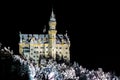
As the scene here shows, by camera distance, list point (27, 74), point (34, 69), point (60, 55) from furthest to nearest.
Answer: point (60, 55), point (34, 69), point (27, 74)

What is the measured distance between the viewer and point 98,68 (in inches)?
4026

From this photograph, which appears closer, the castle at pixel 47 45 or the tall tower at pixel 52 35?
the castle at pixel 47 45

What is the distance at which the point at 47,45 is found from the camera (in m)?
106

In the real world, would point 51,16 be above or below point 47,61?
above

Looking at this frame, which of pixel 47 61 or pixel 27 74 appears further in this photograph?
pixel 47 61

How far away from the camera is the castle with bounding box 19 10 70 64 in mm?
105006

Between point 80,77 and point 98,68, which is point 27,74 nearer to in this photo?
point 80,77

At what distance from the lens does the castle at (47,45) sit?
105006 millimetres

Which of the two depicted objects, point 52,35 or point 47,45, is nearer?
point 47,45

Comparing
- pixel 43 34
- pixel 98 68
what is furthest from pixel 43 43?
pixel 98 68

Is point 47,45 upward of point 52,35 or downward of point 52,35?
downward

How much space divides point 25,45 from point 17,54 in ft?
14.2

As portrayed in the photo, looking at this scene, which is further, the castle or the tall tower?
the tall tower

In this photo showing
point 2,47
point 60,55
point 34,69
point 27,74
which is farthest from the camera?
point 60,55
